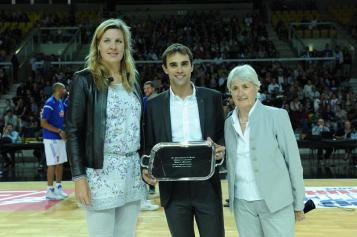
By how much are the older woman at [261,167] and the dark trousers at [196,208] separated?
0.12 metres

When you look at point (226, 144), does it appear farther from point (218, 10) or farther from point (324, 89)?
point (218, 10)

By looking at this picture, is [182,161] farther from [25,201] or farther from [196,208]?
[25,201]

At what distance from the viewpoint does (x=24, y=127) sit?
13156 mm

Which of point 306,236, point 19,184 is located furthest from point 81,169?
point 19,184

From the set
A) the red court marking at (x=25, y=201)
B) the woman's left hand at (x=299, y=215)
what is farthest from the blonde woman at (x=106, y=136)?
the red court marking at (x=25, y=201)

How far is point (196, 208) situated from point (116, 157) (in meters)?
0.61

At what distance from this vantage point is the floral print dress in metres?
2.69

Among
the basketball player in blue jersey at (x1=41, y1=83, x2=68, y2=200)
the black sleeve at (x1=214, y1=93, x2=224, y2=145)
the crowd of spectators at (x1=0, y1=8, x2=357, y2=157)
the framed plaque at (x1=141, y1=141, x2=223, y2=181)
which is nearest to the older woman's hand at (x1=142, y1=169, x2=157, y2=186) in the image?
the framed plaque at (x1=141, y1=141, x2=223, y2=181)

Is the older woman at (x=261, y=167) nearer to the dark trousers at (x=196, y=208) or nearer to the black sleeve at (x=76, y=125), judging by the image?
the dark trousers at (x=196, y=208)

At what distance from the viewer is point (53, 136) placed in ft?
25.0

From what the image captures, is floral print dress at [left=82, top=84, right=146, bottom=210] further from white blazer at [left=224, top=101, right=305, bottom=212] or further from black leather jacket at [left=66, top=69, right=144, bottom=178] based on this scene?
white blazer at [left=224, top=101, right=305, bottom=212]

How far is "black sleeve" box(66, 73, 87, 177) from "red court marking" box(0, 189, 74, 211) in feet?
14.3

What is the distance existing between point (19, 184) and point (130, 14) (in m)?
14.3

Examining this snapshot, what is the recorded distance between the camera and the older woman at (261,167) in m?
2.86
